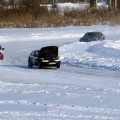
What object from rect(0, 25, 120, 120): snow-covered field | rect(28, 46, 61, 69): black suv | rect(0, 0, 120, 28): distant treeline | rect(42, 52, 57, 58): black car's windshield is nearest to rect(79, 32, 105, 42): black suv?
rect(0, 25, 120, 120): snow-covered field

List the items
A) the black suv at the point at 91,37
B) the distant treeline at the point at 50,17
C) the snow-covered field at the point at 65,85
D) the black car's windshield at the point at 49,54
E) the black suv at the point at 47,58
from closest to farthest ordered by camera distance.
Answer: the snow-covered field at the point at 65,85, the black suv at the point at 47,58, the black car's windshield at the point at 49,54, the black suv at the point at 91,37, the distant treeline at the point at 50,17

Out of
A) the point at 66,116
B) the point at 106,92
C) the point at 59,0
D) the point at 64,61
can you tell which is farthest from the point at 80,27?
the point at 59,0

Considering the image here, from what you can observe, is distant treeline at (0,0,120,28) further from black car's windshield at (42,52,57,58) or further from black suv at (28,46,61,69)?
black car's windshield at (42,52,57,58)

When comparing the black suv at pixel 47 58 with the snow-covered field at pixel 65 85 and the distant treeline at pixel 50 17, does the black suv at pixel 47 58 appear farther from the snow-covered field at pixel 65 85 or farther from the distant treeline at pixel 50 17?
the distant treeline at pixel 50 17

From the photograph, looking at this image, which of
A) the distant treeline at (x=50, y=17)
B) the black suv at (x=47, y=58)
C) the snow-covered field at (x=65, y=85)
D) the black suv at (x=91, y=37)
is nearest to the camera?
the snow-covered field at (x=65, y=85)

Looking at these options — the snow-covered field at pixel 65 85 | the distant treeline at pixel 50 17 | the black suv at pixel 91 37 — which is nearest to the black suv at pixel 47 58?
the snow-covered field at pixel 65 85

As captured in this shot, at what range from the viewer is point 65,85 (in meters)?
22.2

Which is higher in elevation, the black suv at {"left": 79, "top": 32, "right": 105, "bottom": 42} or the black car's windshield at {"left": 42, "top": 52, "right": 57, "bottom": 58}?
the black car's windshield at {"left": 42, "top": 52, "right": 57, "bottom": 58}

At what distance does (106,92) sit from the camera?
18.6 m

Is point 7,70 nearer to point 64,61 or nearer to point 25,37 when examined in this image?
point 64,61

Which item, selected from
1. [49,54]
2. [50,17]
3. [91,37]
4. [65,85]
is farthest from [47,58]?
[50,17]

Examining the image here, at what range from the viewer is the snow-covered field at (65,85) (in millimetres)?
13984

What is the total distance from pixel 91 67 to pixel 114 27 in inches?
1496

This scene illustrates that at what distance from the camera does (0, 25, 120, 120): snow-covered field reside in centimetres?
1398
